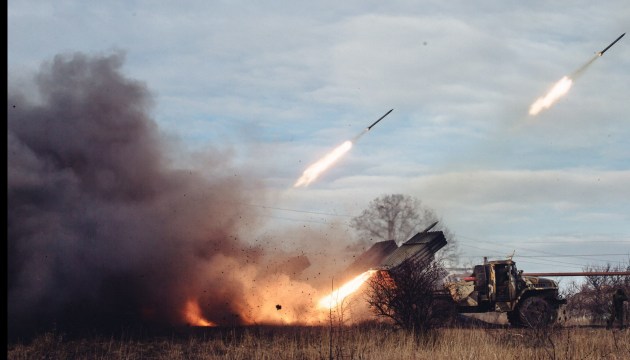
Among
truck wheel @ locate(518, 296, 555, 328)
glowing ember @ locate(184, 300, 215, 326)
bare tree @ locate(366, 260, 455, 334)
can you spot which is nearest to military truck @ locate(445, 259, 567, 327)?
truck wheel @ locate(518, 296, 555, 328)

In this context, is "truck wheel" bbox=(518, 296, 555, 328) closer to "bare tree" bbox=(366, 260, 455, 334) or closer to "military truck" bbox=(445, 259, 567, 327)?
"military truck" bbox=(445, 259, 567, 327)

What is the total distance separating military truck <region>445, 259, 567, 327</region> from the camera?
91.6ft

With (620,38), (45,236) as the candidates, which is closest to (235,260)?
(45,236)

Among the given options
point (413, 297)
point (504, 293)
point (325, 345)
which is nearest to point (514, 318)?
point (504, 293)

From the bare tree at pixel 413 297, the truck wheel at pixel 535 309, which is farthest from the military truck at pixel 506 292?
the bare tree at pixel 413 297

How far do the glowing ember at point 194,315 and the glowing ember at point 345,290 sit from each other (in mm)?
5097

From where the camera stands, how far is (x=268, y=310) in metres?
30.1

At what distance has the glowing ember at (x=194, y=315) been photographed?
28.1 meters

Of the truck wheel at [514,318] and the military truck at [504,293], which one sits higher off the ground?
the military truck at [504,293]

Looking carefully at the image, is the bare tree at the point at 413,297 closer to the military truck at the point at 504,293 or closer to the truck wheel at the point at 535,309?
the military truck at the point at 504,293

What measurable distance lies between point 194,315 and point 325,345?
10.6 meters

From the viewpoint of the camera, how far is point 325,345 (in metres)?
19.3

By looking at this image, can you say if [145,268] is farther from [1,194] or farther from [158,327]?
[1,194]

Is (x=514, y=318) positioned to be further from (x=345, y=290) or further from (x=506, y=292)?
(x=345, y=290)
